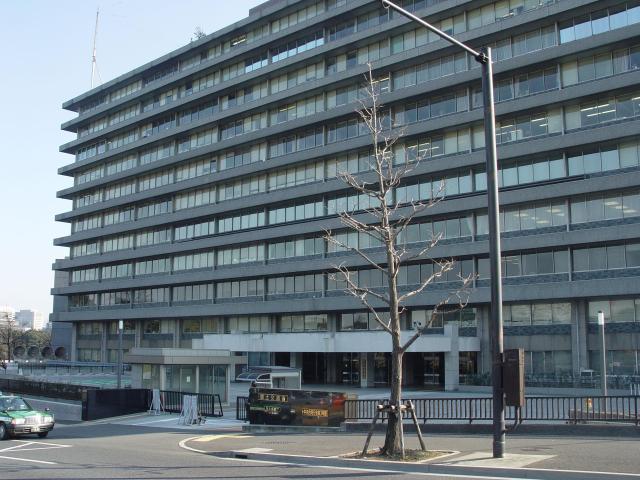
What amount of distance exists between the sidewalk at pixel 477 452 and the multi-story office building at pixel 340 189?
15.1m

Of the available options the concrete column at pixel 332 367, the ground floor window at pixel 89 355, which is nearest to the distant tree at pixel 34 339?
the ground floor window at pixel 89 355

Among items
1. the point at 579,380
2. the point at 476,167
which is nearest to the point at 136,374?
the point at 579,380

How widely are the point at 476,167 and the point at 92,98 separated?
62.8 meters

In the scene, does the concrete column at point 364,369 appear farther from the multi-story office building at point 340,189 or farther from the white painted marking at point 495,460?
the white painted marking at point 495,460

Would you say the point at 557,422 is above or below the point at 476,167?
below

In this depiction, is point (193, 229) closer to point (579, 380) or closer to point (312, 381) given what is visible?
point (312, 381)

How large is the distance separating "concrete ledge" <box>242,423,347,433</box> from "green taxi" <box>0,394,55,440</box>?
7014mm

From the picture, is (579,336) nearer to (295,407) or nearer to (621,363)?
(621,363)

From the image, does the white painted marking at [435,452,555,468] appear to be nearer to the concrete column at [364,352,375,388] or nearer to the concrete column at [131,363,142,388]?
the concrete column at [131,363,142,388]

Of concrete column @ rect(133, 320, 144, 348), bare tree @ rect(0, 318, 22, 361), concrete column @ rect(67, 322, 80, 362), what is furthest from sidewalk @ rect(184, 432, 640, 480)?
concrete column @ rect(67, 322, 80, 362)

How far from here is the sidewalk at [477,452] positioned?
14242 mm

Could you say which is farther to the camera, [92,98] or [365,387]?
[92,98]

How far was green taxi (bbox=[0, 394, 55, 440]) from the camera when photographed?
24891 mm

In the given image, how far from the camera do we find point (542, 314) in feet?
173
